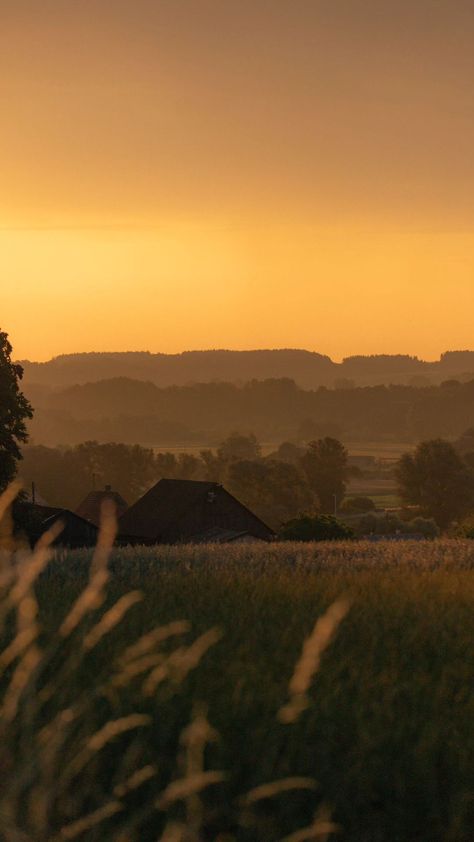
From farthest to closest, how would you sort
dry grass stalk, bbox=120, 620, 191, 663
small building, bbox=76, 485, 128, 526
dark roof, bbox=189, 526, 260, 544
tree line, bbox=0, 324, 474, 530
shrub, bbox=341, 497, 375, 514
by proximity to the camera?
shrub, bbox=341, 497, 375, 514 < tree line, bbox=0, 324, 474, 530 < small building, bbox=76, 485, 128, 526 < dark roof, bbox=189, 526, 260, 544 < dry grass stalk, bbox=120, 620, 191, 663

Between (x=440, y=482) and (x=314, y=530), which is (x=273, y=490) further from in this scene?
(x=314, y=530)

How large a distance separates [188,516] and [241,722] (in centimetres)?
4809

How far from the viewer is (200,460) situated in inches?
4370

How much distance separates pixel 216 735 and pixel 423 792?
Answer: 4.05 ft

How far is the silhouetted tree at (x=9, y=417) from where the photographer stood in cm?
3144

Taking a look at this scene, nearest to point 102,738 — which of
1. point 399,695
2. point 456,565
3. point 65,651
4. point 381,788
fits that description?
point 381,788

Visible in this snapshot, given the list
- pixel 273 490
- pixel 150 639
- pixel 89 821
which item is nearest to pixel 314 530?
pixel 273 490

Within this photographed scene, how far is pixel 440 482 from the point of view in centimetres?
9406

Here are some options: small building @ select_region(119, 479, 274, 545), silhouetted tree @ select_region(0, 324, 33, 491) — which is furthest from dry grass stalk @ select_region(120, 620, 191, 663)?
small building @ select_region(119, 479, 274, 545)

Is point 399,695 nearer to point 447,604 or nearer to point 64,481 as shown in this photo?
point 447,604

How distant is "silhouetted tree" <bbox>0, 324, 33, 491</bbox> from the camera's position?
31.4 m

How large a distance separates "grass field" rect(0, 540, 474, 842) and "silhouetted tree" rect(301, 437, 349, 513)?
289 feet

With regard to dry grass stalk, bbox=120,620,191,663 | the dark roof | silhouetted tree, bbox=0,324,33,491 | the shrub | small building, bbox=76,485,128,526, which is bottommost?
the shrub

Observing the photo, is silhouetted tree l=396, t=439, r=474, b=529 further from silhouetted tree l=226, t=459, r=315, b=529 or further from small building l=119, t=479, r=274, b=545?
small building l=119, t=479, r=274, b=545
